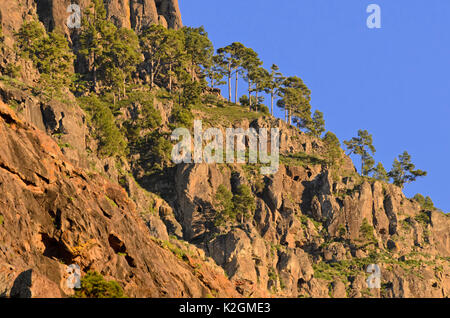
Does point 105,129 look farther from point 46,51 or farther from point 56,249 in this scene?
point 56,249

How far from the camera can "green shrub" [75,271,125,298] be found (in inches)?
2517

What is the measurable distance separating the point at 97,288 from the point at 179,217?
52489mm

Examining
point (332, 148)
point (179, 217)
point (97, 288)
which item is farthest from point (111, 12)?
point (97, 288)

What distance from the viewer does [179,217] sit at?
117 meters

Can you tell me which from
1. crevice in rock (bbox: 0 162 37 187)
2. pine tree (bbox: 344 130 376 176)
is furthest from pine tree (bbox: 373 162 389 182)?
crevice in rock (bbox: 0 162 37 187)

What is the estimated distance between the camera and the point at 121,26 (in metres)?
163

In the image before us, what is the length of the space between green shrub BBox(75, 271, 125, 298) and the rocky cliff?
1.45 metres

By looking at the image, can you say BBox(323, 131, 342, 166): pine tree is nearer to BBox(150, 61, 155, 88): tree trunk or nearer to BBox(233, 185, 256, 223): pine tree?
BBox(233, 185, 256, 223): pine tree

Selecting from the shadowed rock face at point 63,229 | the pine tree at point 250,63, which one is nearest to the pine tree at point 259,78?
the pine tree at point 250,63

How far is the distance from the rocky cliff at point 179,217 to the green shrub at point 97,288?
1447mm

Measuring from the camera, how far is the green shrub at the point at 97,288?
2517 inches

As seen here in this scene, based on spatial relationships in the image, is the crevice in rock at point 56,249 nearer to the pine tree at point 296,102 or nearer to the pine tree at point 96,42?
the pine tree at point 96,42
